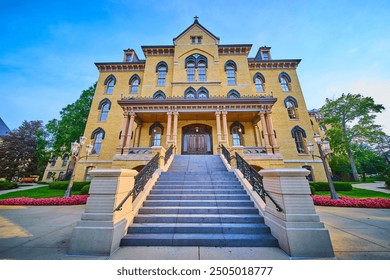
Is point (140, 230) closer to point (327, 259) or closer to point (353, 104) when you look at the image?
point (327, 259)

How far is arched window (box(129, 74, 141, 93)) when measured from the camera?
63.4 feet

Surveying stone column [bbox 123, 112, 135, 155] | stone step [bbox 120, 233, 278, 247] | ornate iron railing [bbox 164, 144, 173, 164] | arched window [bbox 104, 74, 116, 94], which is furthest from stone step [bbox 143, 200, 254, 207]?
arched window [bbox 104, 74, 116, 94]

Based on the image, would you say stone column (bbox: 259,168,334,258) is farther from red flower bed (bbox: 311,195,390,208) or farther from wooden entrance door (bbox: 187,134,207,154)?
wooden entrance door (bbox: 187,134,207,154)

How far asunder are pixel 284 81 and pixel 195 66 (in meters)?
11.9

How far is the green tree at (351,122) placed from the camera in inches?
811

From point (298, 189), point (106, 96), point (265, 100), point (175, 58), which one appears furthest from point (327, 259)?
point (106, 96)

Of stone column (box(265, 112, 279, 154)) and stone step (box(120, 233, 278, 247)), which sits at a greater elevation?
stone column (box(265, 112, 279, 154))

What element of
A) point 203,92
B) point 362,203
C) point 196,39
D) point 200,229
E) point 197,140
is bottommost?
point 200,229

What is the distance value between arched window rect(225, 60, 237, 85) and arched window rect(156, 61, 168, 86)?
7.83 m

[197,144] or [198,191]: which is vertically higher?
[197,144]

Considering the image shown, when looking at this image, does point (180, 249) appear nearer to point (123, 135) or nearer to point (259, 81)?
point (123, 135)

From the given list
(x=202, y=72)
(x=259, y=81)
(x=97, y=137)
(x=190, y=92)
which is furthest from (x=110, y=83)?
(x=259, y=81)

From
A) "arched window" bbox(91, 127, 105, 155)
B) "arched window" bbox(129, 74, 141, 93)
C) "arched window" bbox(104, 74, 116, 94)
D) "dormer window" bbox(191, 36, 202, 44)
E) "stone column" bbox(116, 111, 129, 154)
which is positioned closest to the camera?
"stone column" bbox(116, 111, 129, 154)

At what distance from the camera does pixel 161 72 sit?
744 inches
